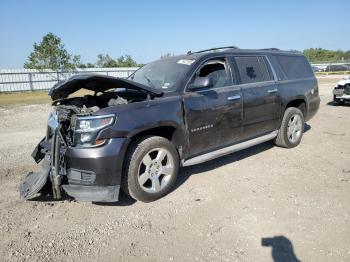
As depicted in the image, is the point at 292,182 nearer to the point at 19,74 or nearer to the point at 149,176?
the point at 149,176

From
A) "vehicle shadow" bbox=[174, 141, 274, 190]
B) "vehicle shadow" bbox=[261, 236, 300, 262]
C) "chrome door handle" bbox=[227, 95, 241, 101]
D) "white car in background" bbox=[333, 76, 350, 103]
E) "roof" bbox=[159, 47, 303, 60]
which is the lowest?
"vehicle shadow" bbox=[261, 236, 300, 262]

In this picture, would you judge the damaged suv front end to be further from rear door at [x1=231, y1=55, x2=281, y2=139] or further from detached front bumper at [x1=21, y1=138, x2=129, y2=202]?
rear door at [x1=231, y1=55, x2=281, y2=139]

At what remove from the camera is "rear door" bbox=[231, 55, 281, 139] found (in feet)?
17.3

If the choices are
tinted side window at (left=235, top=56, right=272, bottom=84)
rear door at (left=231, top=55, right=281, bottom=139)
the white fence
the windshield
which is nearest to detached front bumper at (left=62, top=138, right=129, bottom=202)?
the windshield

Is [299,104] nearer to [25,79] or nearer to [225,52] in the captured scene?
[225,52]

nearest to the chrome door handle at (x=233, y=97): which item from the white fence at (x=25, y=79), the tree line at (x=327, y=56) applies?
the white fence at (x=25, y=79)

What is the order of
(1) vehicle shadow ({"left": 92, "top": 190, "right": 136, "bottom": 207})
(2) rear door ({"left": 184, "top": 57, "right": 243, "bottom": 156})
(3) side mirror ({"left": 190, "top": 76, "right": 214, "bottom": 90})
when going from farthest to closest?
(2) rear door ({"left": 184, "top": 57, "right": 243, "bottom": 156}), (3) side mirror ({"left": 190, "top": 76, "right": 214, "bottom": 90}), (1) vehicle shadow ({"left": 92, "top": 190, "right": 136, "bottom": 207})

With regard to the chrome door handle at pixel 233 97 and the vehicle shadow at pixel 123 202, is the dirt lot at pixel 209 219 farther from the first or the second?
the chrome door handle at pixel 233 97

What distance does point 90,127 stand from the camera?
365 centimetres

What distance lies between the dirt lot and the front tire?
0.18 meters

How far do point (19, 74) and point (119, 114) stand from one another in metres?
25.2

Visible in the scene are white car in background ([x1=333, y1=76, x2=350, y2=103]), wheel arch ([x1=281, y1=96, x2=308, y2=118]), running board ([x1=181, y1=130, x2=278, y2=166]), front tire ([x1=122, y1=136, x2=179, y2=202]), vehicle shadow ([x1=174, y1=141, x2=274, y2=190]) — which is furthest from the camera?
white car in background ([x1=333, y1=76, x2=350, y2=103])

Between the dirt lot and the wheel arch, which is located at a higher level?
the wheel arch

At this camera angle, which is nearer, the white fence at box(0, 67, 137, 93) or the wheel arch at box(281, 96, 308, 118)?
the wheel arch at box(281, 96, 308, 118)
